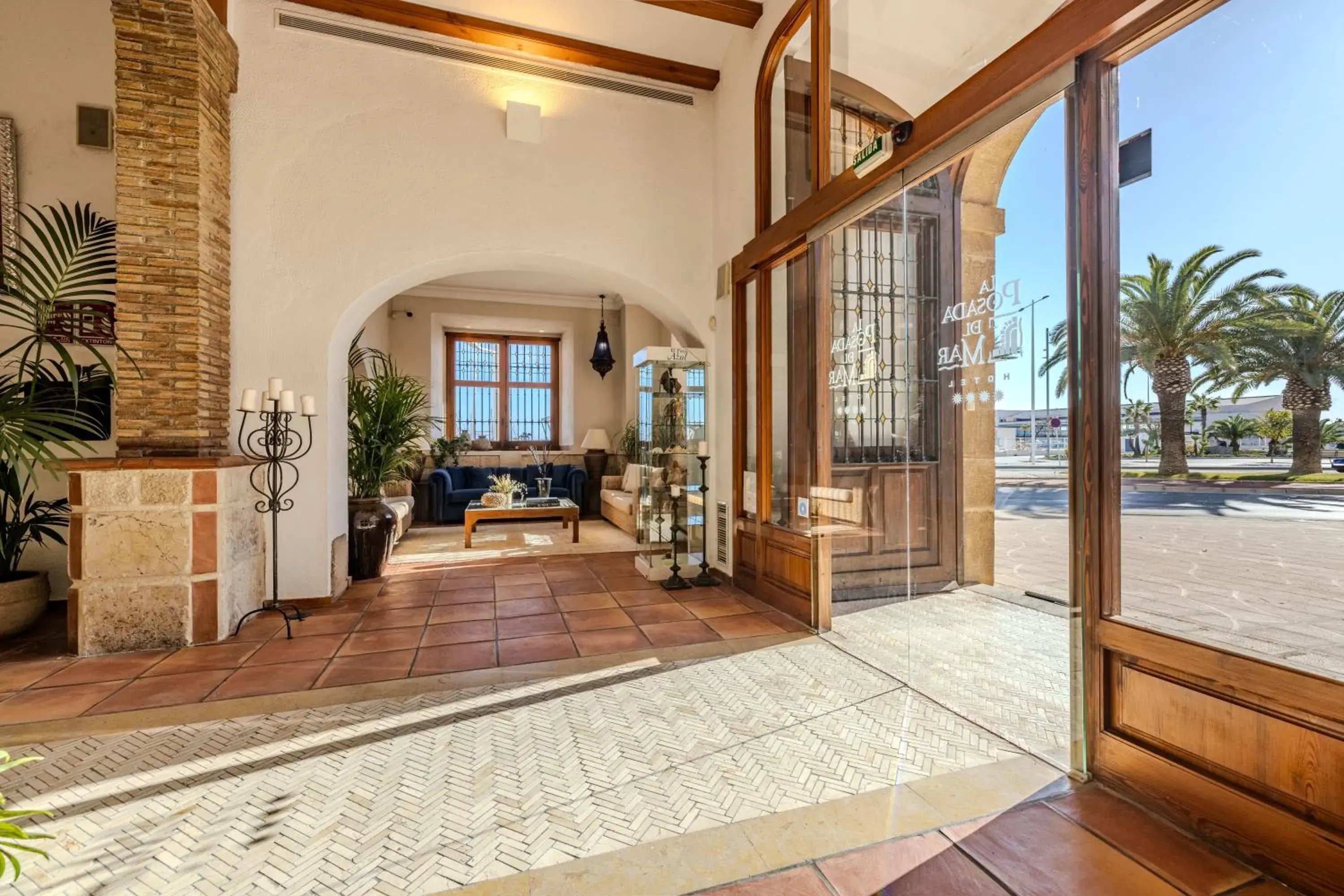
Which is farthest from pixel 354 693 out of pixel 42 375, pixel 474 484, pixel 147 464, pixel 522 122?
pixel 474 484

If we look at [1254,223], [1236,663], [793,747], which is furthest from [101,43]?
[1236,663]

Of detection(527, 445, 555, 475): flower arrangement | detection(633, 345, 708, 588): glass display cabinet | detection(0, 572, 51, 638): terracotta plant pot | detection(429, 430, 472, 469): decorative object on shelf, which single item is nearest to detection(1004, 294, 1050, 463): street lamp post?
detection(633, 345, 708, 588): glass display cabinet

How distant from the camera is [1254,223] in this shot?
1.60 metres

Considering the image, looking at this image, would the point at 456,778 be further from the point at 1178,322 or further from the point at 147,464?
the point at 1178,322

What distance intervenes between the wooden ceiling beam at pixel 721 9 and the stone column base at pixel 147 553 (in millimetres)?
4069

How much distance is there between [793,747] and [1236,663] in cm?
130

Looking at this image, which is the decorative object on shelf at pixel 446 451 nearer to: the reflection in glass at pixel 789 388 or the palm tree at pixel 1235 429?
the reflection in glass at pixel 789 388

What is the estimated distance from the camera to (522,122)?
436 centimetres

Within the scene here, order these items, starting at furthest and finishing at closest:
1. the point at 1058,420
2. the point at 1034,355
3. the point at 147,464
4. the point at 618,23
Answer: the point at 618,23 → the point at 147,464 → the point at 1034,355 → the point at 1058,420

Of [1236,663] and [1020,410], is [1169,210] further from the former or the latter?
[1236,663]

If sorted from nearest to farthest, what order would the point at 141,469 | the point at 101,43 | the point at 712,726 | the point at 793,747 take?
the point at 793,747, the point at 712,726, the point at 141,469, the point at 101,43

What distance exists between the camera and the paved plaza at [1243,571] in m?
1.47

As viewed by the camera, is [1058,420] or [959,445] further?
[959,445]

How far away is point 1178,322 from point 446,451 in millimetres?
7988
